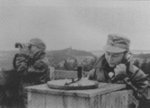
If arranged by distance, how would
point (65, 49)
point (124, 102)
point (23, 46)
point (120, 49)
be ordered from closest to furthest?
1. point (124, 102)
2. point (120, 49)
3. point (23, 46)
4. point (65, 49)

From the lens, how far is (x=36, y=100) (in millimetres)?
3846

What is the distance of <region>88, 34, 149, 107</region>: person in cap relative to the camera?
426 cm

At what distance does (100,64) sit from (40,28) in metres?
5.24

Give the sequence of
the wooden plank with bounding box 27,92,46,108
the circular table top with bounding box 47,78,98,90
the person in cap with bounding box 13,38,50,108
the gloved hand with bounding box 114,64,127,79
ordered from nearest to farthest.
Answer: the circular table top with bounding box 47,78,98,90 < the wooden plank with bounding box 27,92,46,108 < the gloved hand with bounding box 114,64,127,79 < the person in cap with bounding box 13,38,50,108

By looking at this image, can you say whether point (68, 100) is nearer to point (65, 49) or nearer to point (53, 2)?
point (53, 2)

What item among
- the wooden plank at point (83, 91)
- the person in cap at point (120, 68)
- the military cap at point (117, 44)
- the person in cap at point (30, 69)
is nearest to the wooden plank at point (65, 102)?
the wooden plank at point (83, 91)

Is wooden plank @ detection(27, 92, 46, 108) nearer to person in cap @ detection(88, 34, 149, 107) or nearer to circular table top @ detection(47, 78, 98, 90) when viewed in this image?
circular table top @ detection(47, 78, 98, 90)

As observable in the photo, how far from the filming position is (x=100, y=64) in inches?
177

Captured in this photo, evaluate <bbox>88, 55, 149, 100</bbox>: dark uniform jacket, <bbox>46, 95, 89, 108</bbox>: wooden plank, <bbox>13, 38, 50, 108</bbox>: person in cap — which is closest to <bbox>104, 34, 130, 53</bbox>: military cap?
<bbox>88, 55, 149, 100</bbox>: dark uniform jacket

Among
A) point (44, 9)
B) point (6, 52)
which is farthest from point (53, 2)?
point (6, 52)

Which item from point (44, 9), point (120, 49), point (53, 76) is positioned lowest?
point (53, 76)

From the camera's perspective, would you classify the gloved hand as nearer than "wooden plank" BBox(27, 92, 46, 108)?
No

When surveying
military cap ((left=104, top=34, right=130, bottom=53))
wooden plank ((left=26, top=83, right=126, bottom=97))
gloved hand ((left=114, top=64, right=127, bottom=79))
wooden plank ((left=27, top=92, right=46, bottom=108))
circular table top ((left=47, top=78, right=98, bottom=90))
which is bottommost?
wooden plank ((left=27, top=92, right=46, bottom=108))

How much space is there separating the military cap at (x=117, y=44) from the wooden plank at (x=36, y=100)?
3.63 ft
